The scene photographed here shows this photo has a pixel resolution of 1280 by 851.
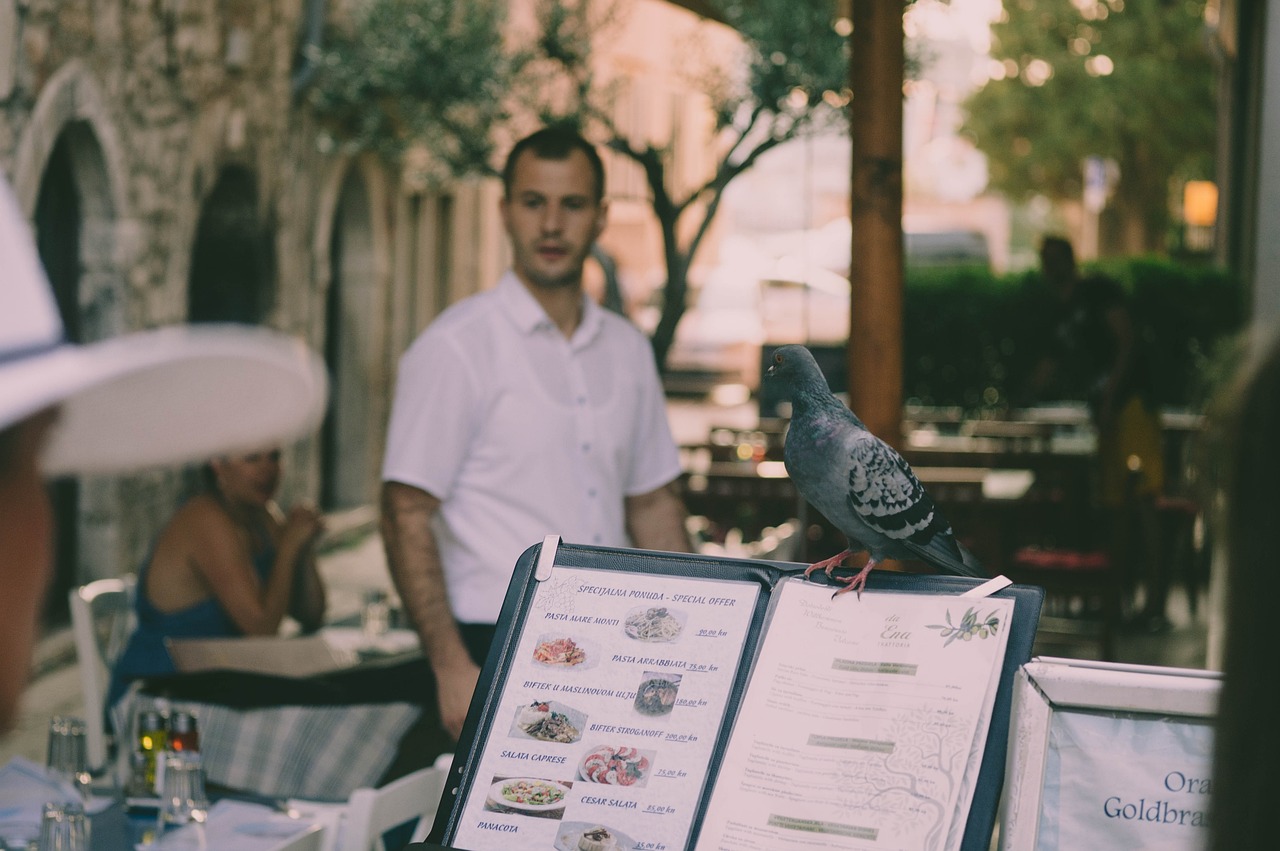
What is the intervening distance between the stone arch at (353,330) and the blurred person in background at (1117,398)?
224 inches

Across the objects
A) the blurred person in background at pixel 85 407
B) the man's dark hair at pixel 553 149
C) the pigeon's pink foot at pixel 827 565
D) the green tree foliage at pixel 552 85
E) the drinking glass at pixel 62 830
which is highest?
the green tree foliage at pixel 552 85

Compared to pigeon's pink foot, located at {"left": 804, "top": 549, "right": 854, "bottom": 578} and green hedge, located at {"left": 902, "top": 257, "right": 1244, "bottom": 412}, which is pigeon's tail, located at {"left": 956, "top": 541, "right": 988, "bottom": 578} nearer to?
pigeon's pink foot, located at {"left": 804, "top": 549, "right": 854, "bottom": 578}

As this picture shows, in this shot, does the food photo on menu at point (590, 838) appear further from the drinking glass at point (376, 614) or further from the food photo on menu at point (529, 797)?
the drinking glass at point (376, 614)

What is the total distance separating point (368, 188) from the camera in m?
12.6

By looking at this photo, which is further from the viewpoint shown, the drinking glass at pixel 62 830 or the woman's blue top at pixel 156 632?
the woman's blue top at pixel 156 632

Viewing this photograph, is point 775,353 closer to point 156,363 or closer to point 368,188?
point 156,363

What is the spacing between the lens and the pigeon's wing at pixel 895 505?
207 cm

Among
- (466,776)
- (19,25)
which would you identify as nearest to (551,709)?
(466,776)

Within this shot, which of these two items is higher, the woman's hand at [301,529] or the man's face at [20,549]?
the man's face at [20,549]

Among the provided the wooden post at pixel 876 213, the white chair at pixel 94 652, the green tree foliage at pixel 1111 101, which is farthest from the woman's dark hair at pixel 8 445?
the green tree foliage at pixel 1111 101

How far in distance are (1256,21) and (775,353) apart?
7.99m

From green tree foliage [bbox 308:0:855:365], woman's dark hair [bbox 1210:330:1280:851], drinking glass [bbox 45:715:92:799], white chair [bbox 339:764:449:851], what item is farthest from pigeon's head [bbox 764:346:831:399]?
green tree foliage [bbox 308:0:855:365]

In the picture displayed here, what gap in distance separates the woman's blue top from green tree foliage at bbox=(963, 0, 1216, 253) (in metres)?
22.6

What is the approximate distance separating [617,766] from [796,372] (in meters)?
0.60
